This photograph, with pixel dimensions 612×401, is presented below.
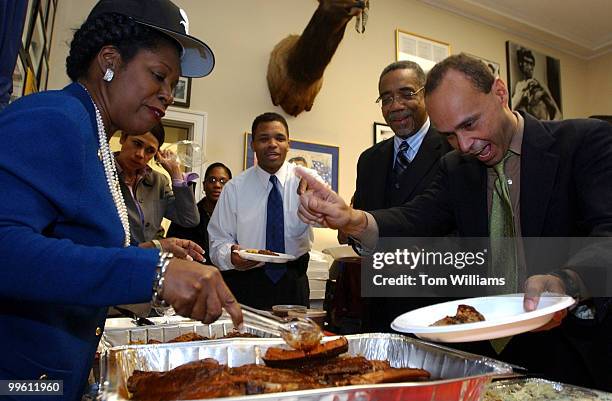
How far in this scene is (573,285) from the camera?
112 cm

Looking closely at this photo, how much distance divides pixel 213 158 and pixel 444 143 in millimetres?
2200


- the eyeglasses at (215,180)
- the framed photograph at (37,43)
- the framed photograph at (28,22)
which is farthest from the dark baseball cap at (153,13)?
the eyeglasses at (215,180)

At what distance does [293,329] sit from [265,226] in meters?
1.79

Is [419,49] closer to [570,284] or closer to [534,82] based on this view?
[534,82]

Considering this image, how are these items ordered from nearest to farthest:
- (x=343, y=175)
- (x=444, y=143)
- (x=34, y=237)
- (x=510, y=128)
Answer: (x=34, y=237) → (x=510, y=128) → (x=444, y=143) → (x=343, y=175)

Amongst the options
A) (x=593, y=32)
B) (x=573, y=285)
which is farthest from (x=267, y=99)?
(x=593, y=32)

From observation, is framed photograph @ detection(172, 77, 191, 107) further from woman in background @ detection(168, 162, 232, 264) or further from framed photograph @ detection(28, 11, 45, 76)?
framed photograph @ detection(28, 11, 45, 76)

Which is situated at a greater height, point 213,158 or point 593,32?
point 593,32

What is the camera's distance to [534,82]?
5.82 m

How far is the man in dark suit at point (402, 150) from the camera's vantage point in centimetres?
215

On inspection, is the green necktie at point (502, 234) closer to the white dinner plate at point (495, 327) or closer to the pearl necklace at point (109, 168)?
the white dinner plate at point (495, 327)

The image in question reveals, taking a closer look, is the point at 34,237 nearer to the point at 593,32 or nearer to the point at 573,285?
the point at 573,285

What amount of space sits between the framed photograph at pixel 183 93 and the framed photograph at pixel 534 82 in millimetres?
4042

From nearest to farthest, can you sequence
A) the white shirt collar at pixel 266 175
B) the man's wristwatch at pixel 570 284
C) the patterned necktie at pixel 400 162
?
the man's wristwatch at pixel 570 284
the patterned necktie at pixel 400 162
the white shirt collar at pixel 266 175
